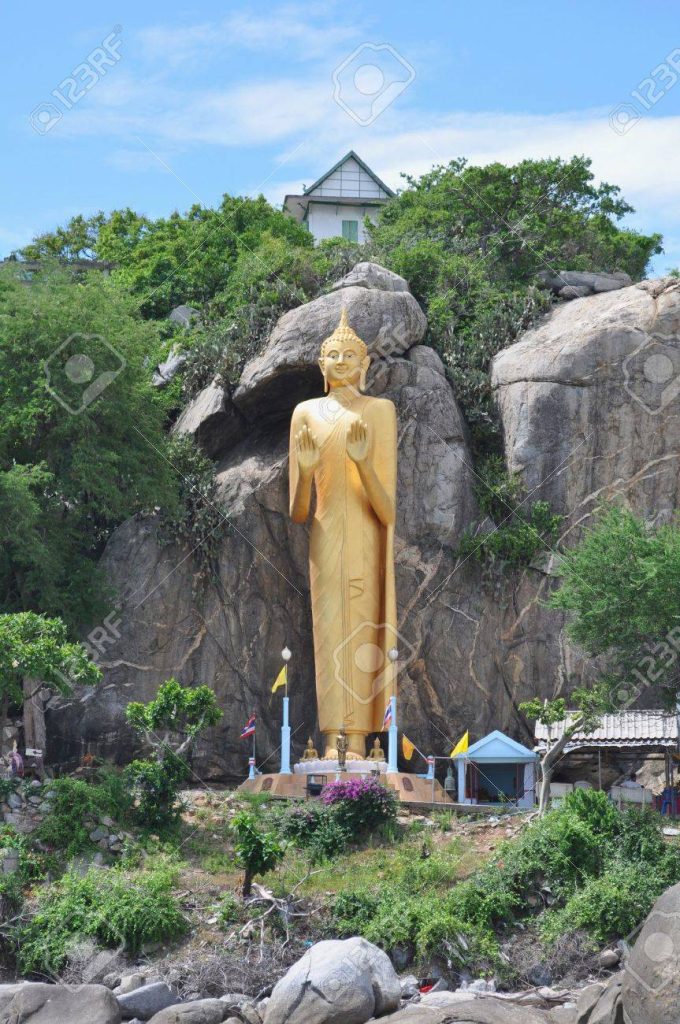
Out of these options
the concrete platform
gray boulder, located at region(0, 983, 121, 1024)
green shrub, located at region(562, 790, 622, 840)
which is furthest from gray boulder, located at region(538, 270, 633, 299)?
gray boulder, located at region(0, 983, 121, 1024)

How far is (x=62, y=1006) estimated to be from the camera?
52.2ft

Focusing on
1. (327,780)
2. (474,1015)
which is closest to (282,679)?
(327,780)

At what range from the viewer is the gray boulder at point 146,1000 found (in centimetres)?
1628

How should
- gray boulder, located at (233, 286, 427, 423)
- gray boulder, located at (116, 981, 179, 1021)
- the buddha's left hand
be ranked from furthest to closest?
1. gray boulder, located at (233, 286, 427, 423)
2. the buddha's left hand
3. gray boulder, located at (116, 981, 179, 1021)

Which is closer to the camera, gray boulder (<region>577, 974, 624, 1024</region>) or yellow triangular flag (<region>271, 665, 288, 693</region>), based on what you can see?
gray boulder (<region>577, 974, 624, 1024</region>)

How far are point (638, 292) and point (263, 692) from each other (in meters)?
8.73

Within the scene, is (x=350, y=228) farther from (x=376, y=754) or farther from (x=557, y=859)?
(x=557, y=859)

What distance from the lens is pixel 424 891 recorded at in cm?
1859

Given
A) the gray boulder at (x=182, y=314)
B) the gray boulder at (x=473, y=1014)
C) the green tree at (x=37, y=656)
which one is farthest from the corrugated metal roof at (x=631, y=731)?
the gray boulder at (x=182, y=314)

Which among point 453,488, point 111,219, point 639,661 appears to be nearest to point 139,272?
point 111,219

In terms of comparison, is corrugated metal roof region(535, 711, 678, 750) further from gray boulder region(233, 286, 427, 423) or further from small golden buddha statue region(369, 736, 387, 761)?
gray boulder region(233, 286, 427, 423)

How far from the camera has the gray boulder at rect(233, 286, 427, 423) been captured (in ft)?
86.7

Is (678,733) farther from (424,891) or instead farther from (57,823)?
(57,823)

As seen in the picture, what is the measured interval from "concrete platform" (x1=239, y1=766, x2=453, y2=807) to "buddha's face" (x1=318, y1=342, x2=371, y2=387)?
5980 mm
